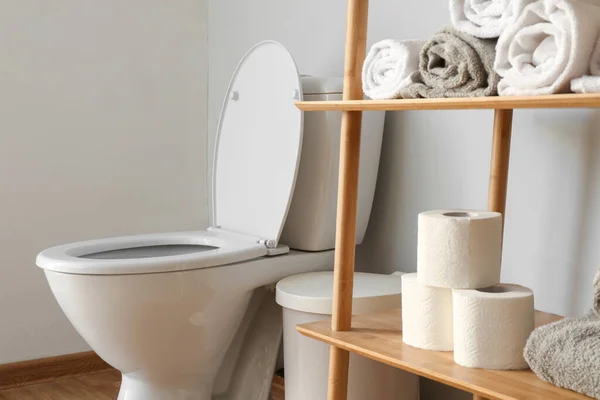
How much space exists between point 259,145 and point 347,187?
589 millimetres

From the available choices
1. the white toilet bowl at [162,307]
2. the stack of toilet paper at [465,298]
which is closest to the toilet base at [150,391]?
the white toilet bowl at [162,307]

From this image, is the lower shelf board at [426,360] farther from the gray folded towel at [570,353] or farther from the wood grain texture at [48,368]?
the wood grain texture at [48,368]

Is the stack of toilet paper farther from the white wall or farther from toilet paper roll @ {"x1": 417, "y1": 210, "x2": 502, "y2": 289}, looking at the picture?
the white wall

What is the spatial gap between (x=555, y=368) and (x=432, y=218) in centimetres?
28

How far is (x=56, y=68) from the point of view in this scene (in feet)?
7.29

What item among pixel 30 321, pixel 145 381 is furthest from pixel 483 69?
pixel 30 321

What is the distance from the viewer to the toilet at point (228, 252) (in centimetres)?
162

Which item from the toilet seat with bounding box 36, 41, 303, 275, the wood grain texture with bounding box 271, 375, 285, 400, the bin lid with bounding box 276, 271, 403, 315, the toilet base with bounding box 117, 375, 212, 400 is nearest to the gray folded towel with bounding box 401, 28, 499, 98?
the bin lid with bounding box 276, 271, 403, 315

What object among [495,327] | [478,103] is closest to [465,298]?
[495,327]

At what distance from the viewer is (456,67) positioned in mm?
1154

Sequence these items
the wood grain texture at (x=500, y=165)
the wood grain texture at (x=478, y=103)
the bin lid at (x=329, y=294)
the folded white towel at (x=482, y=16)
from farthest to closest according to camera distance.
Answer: the bin lid at (x=329, y=294), the wood grain texture at (x=500, y=165), the folded white towel at (x=482, y=16), the wood grain texture at (x=478, y=103)

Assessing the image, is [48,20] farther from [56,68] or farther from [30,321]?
[30,321]

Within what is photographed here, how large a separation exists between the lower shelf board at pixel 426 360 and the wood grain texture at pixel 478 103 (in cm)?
37

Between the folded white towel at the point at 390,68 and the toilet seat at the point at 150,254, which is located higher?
the folded white towel at the point at 390,68
